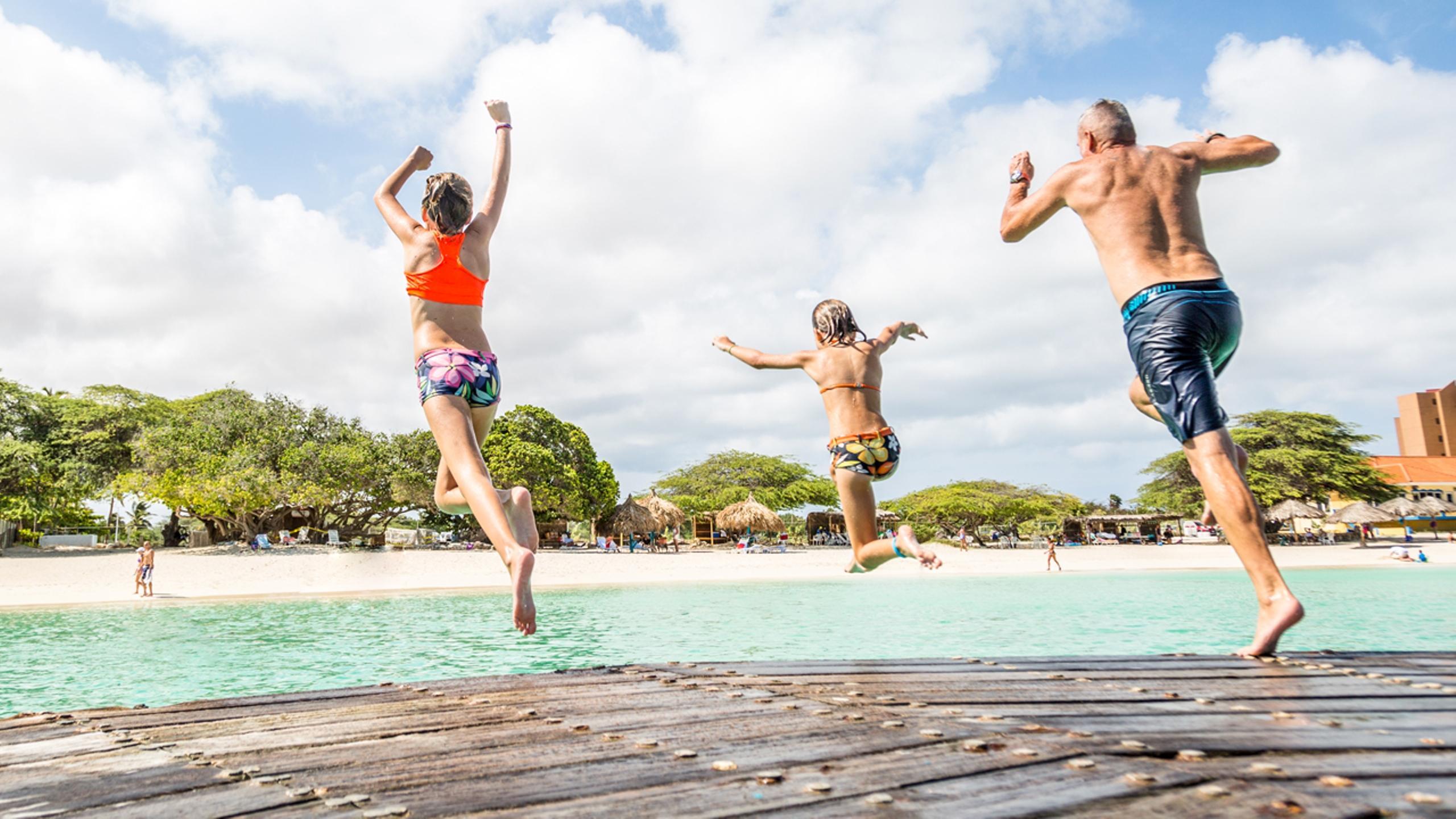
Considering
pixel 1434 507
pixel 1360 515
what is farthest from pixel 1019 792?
pixel 1434 507

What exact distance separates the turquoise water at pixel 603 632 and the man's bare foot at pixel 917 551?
4689 millimetres

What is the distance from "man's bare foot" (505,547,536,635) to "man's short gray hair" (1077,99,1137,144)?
3.70 m

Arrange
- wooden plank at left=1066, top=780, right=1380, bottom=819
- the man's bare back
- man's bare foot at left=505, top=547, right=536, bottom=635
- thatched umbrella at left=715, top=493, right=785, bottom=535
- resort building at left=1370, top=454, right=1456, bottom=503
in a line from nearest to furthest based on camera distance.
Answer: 1. wooden plank at left=1066, top=780, right=1380, bottom=819
2. man's bare foot at left=505, top=547, right=536, bottom=635
3. the man's bare back
4. thatched umbrella at left=715, top=493, right=785, bottom=535
5. resort building at left=1370, top=454, right=1456, bottom=503

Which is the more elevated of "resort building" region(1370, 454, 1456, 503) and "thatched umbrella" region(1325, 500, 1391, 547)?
"resort building" region(1370, 454, 1456, 503)

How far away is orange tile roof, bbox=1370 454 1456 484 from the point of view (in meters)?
69.9

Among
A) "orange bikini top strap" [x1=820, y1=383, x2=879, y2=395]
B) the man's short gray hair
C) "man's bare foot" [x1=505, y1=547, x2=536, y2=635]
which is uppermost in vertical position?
the man's short gray hair

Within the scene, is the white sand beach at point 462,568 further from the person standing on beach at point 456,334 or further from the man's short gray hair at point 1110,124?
the man's short gray hair at point 1110,124

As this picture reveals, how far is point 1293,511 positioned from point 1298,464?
5859 millimetres

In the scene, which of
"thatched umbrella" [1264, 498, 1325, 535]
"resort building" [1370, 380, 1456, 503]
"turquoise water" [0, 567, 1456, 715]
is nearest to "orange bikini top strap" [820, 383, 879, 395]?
"turquoise water" [0, 567, 1456, 715]

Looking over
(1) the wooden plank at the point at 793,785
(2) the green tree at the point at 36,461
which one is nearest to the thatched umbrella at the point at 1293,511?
(1) the wooden plank at the point at 793,785

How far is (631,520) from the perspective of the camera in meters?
50.8

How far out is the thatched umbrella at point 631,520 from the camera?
50500 mm

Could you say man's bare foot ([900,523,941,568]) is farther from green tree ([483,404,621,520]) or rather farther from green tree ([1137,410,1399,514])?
green tree ([1137,410,1399,514])

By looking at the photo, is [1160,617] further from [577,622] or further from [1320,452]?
[1320,452]
